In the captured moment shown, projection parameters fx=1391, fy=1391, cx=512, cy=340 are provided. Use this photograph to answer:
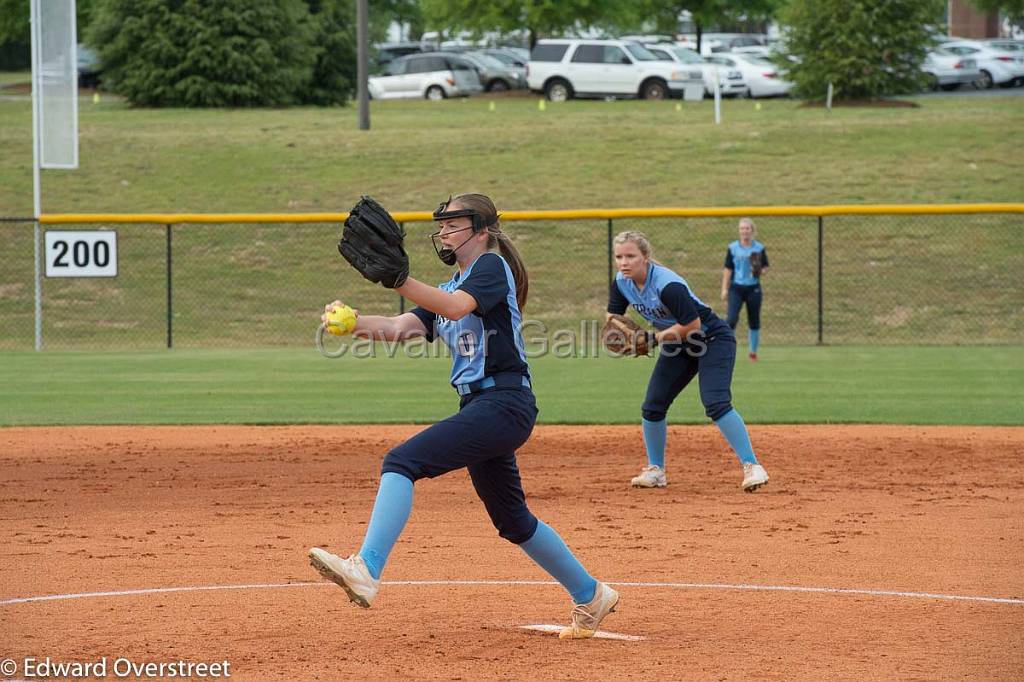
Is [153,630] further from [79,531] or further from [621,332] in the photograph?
[621,332]

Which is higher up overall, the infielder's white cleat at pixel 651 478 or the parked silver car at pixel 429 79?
the parked silver car at pixel 429 79

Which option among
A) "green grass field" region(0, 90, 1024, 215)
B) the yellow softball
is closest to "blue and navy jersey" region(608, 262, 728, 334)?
the yellow softball

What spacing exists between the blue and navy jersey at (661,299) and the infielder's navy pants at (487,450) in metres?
3.37

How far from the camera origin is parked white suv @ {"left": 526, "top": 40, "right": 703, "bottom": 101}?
39.1 m

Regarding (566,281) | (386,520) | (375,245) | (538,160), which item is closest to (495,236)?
(375,245)

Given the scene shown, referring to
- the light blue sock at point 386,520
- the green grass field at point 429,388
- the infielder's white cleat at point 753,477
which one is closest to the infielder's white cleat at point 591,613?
the light blue sock at point 386,520

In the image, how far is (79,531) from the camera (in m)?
8.50

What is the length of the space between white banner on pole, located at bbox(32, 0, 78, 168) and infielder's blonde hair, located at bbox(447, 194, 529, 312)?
15.6 metres

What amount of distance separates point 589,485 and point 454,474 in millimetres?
1150

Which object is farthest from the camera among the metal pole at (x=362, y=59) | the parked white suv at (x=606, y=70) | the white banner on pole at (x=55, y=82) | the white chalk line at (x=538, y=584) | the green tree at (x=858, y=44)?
the parked white suv at (x=606, y=70)

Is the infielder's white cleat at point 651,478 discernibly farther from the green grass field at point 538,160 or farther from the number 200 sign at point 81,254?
the green grass field at point 538,160

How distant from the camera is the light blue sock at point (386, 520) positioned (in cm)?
551

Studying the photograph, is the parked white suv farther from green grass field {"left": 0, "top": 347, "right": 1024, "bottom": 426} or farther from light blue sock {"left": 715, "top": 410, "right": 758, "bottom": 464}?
light blue sock {"left": 715, "top": 410, "right": 758, "bottom": 464}

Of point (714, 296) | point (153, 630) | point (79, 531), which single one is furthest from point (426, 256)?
point (153, 630)
